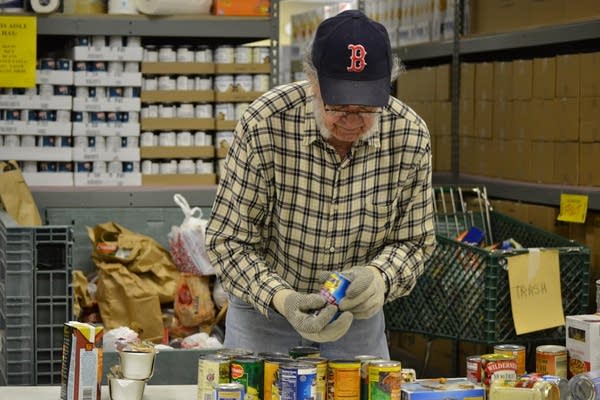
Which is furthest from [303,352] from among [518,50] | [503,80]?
[518,50]

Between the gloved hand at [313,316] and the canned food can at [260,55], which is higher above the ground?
the canned food can at [260,55]

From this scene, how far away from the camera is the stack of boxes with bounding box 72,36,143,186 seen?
557cm

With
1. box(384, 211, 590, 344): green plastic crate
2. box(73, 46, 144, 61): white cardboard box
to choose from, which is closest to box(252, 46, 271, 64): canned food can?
box(73, 46, 144, 61): white cardboard box

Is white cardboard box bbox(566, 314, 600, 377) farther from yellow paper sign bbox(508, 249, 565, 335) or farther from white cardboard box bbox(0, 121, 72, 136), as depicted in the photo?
white cardboard box bbox(0, 121, 72, 136)

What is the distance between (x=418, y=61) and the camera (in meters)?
7.97

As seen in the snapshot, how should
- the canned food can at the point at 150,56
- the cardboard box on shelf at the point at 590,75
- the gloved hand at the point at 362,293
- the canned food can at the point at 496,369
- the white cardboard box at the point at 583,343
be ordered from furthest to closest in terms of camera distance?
the canned food can at the point at 150,56 < the cardboard box on shelf at the point at 590,75 < the gloved hand at the point at 362,293 < the white cardboard box at the point at 583,343 < the canned food can at the point at 496,369

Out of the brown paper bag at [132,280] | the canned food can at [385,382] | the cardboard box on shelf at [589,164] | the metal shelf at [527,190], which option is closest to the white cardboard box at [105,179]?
the brown paper bag at [132,280]

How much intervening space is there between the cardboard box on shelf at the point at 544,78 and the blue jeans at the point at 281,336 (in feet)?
8.36

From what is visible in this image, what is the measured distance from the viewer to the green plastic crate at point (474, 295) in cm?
468

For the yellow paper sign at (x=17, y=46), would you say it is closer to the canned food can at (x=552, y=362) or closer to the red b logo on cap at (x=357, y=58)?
the red b logo on cap at (x=357, y=58)

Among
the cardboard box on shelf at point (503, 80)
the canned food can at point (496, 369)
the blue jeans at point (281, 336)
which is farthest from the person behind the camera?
the cardboard box on shelf at point (503, 80)

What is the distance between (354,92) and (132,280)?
2661 millimetres

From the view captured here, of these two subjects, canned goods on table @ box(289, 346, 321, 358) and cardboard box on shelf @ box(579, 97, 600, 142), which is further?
cardboard box on shelf @ box(579, 97, 600, 142)

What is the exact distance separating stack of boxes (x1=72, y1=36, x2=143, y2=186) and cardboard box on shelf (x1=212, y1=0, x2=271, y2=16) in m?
0.44
